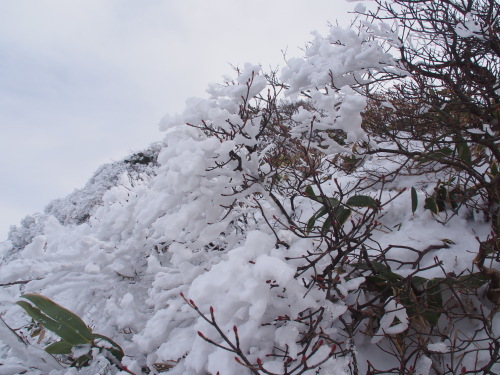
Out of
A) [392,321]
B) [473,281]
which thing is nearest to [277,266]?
[392,321]

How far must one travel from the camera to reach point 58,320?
165 cm

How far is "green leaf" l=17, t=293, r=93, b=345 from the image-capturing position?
1620 mm

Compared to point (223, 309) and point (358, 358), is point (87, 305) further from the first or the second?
point (358, 358)

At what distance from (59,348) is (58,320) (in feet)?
0.48

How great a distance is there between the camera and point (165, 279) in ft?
5.86

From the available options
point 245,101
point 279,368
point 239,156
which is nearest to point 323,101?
point 245,101

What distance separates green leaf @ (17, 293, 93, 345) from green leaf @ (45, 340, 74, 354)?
5 cm

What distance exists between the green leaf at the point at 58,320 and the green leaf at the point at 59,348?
0.15 feet

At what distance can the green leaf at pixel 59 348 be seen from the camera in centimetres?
163

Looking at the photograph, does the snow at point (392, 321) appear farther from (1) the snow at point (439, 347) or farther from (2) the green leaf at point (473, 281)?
(2) the green leaf at point (473, 281)

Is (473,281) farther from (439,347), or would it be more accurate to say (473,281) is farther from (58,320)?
(58,320)

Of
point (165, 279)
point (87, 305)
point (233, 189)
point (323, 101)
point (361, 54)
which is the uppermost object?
point (361, 54)

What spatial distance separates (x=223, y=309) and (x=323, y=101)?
1086 millimetres

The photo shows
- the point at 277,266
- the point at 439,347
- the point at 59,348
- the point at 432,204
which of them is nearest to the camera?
the point at 277,266
